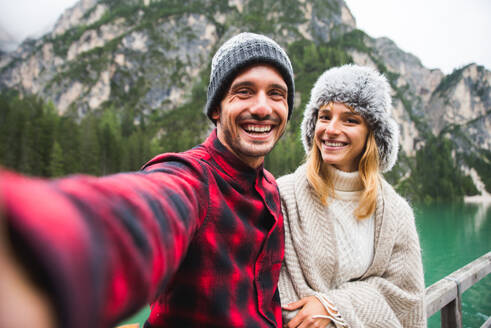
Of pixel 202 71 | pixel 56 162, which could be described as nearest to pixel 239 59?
pixel 56 162

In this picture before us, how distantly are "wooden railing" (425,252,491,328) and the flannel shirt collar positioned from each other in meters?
1.90

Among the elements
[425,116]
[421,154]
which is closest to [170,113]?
[421,154]

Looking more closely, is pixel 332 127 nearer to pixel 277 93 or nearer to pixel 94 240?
pixel 277 93

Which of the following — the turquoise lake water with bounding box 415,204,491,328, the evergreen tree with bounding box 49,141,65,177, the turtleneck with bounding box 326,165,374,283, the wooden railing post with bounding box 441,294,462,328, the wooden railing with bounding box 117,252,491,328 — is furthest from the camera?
the evergreen tree with bounding box 49,141,65,177

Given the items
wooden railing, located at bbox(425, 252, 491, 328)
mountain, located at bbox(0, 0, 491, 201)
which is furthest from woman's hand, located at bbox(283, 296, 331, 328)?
mountain, located at bbox(0, 0, 491, 201)

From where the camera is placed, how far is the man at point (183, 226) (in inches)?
11.8

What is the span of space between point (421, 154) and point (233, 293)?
305 ft

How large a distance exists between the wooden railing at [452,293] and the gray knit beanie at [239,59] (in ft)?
7.30

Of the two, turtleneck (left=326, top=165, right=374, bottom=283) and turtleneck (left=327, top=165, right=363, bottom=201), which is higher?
turtleneck (left=327, top=165, right=363, bottom=201)

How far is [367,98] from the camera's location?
6.84ft

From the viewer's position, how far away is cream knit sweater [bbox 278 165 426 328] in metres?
1.75

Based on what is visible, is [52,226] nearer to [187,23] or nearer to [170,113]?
[170,113]

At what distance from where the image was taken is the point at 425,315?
2004mm

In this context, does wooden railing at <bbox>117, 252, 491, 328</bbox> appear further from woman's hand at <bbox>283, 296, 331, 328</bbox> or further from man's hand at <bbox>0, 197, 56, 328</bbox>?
man's hand at <bbox>0, 197, 56, 328</bbox>
